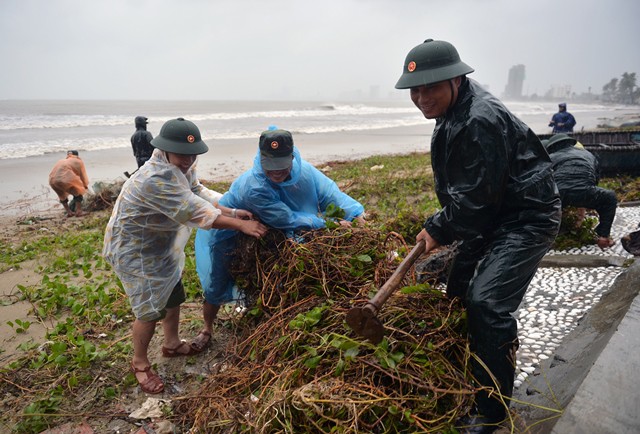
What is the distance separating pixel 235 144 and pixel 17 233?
14.4 metres

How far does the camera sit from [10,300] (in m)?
4.88

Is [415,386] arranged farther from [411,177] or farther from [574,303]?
[411,177]

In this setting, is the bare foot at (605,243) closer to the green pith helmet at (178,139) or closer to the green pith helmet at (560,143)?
the green pith helmet at (560,143)

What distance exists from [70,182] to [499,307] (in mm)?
10123

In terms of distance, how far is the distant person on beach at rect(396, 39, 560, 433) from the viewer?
7.06 ft

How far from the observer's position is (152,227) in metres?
3.12

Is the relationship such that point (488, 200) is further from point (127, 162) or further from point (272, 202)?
point (127, 162)

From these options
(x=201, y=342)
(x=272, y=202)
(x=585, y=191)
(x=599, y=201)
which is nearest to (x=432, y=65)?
(x=272, y=202)

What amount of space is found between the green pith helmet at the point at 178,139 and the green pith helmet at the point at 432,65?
157 centimetres

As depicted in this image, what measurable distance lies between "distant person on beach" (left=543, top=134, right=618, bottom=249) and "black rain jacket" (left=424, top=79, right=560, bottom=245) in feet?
11.2

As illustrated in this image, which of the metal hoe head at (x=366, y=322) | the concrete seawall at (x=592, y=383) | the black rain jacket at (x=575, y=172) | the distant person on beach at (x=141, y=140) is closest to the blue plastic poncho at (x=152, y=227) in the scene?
the metal hoe head at (x=366, y=322)

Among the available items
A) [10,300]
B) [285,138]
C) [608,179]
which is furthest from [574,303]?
[608,179]

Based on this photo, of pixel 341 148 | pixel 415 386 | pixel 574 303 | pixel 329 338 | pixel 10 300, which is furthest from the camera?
pixel 341 148

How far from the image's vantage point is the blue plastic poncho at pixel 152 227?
2975 millimetres
